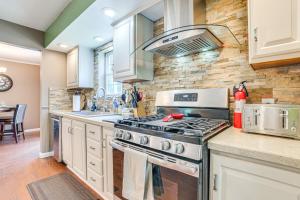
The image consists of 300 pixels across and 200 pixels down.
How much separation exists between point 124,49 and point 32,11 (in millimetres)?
1638

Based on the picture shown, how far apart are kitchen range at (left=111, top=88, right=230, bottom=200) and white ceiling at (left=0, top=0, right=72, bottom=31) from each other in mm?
2062

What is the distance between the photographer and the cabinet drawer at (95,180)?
1.75 meters

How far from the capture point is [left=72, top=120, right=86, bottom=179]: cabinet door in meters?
2.04

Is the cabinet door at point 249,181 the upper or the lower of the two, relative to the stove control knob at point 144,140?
lower

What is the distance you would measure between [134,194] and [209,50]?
136 cm

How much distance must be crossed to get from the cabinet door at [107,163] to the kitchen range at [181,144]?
21 centimetres

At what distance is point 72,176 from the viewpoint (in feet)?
7.80

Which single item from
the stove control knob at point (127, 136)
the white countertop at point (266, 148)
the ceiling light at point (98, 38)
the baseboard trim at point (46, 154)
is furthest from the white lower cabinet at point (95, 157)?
the baseboard trim at point (46, 154)

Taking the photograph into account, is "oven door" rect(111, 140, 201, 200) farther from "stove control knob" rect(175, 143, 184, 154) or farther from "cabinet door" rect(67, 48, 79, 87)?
"cabinet door" rect(67, 48, 79, 87)

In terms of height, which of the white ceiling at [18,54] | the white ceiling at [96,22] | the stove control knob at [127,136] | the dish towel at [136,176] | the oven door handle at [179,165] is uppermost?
the white ceiling at [18,54]

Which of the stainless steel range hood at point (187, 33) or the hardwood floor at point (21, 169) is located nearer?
the stainless steel range hood at point (187, 33)

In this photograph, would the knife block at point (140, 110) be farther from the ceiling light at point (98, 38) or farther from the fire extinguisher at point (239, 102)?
the ceiling light at point (98, 38)

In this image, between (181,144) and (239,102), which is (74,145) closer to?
(181,144)

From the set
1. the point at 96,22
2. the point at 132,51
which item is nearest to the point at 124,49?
the point at 132,51
